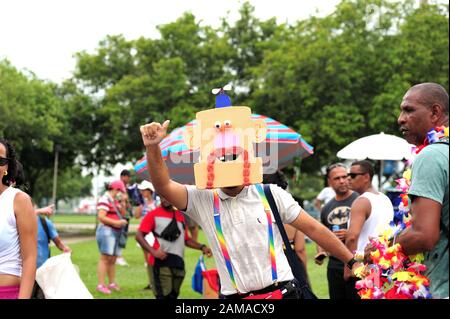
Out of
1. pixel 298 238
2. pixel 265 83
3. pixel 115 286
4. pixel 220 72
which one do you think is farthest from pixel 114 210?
pixel 220 72

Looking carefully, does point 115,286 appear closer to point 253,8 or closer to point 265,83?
point 265,83

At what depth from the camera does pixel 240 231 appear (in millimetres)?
4320

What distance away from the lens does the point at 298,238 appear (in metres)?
7.34

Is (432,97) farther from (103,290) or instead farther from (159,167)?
(103,290)

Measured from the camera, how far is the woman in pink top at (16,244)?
4.54m

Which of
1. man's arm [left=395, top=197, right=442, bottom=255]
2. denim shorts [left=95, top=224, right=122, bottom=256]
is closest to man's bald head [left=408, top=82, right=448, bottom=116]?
man's arm [left=395, top=197, right=442, bottom=255]

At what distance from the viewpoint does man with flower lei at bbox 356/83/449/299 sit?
10.7 ft

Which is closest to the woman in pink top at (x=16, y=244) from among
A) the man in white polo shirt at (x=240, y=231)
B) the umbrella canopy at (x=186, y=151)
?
the man in white polo shirt at (x=240, y=231)

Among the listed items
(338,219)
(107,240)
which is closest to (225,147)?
(338,219)

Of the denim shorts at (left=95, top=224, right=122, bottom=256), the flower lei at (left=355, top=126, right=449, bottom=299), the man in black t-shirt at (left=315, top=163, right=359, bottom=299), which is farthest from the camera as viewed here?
the denim shorts at (left=95, top=224, right=122, bottom=256)

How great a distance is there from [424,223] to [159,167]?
1537 mm

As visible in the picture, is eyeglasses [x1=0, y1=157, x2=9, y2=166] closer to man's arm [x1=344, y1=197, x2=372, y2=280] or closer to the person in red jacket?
man's arm [x1=344, y1=197, x2=372, y2=280]

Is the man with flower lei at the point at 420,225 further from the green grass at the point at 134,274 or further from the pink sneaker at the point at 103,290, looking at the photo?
the pink sneaker at the point at 103,290

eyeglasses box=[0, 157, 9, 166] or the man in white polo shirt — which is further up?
eyeglasses box=[0, 157, 9, 166]
